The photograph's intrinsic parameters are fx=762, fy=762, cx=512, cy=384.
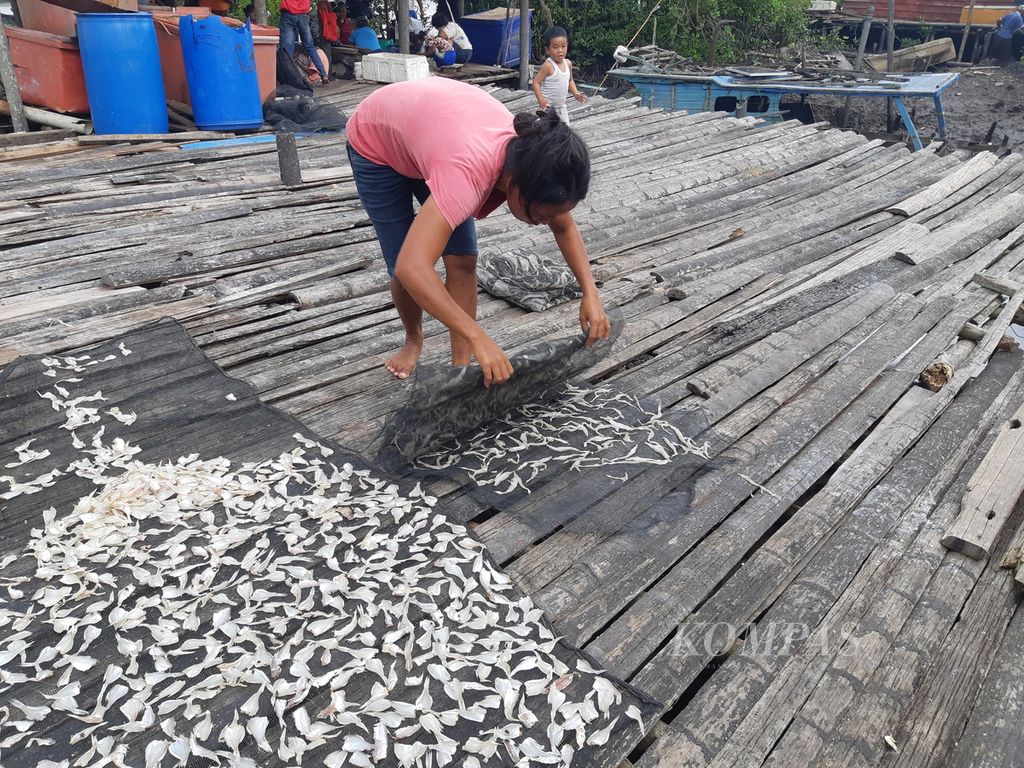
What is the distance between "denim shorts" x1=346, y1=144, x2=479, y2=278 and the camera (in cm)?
280

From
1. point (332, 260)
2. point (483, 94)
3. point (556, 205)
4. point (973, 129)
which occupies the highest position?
point (483, 94)

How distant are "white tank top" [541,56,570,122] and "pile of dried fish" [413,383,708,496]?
4.86m

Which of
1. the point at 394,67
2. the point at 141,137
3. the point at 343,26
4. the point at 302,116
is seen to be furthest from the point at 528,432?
the point at 343,26

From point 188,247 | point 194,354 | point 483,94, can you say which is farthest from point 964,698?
point 188,247

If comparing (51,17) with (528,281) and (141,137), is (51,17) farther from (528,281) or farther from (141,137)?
(528,281)

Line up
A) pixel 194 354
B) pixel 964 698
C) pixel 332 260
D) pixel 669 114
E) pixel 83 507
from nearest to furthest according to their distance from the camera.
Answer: pixel 964 698 → pixel 83 507 → pixel 194 354 → pixel 332 260 → pixel 669 114

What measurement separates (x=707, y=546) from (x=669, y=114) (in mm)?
7314

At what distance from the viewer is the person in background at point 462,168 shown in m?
2.19

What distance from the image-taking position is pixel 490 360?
2338mm

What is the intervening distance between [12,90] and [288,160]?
272 centimetres

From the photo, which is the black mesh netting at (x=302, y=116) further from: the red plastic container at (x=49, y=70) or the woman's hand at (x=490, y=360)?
the woman's hand at (x=490, y=360)

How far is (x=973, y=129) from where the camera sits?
1666cm

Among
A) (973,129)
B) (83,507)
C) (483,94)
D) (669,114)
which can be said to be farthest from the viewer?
(973,129)

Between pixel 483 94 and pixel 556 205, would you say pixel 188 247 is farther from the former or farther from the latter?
pixel 556 205
